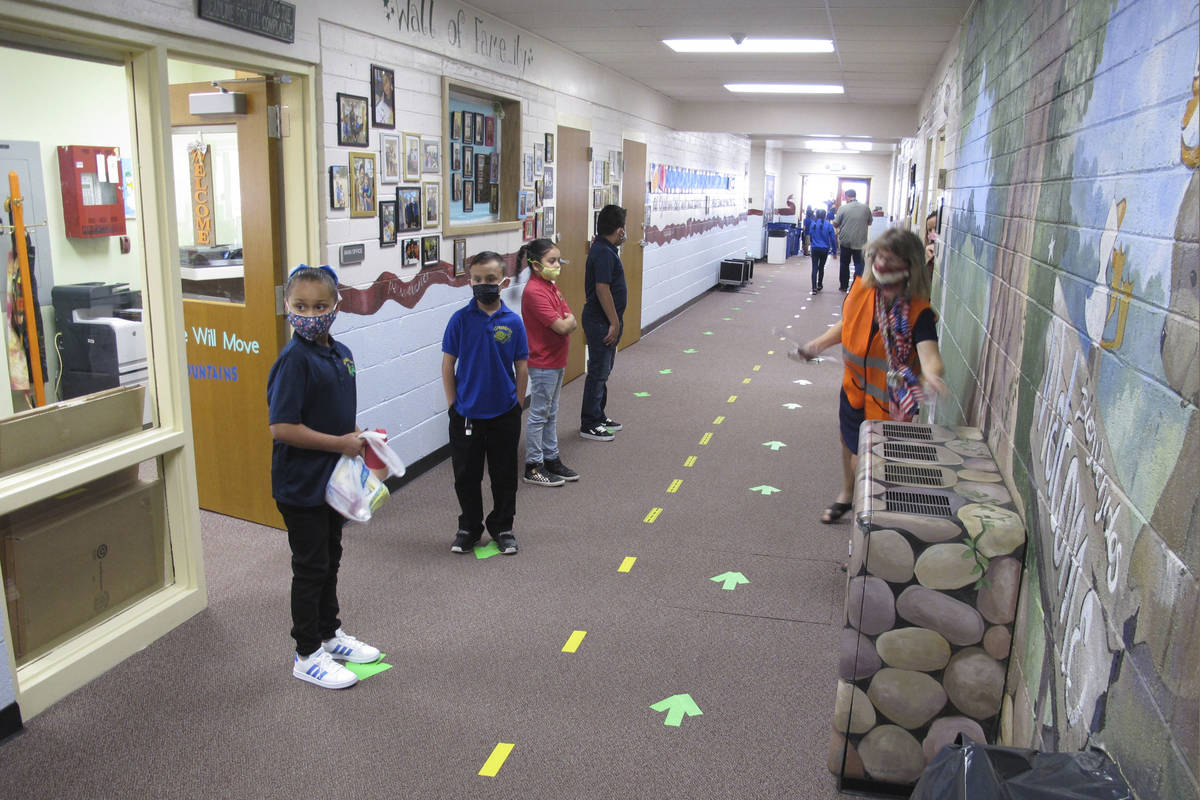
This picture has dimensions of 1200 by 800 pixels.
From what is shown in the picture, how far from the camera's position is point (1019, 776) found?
59.8 inches

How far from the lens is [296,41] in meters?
4.10

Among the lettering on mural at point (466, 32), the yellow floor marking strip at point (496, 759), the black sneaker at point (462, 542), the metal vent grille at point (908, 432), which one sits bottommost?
the yellow floor marking strip at point (496, 759)

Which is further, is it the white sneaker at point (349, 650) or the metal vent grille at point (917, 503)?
the white sneaker at point (349, 650)

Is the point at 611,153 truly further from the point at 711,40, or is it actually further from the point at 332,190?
the point at 332,190

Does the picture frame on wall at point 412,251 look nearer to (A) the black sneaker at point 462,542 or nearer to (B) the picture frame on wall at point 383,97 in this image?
(B) the picture frame on wall at point 383,97

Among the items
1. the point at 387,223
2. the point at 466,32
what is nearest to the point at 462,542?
the point at 387,223

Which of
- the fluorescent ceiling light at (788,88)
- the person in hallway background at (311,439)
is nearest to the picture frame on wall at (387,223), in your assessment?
the person in hallway background at (311,439)

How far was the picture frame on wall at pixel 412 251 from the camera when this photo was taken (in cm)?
515

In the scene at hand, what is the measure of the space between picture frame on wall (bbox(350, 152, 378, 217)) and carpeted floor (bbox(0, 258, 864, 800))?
165cm

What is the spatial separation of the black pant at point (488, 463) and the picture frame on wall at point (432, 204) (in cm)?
167

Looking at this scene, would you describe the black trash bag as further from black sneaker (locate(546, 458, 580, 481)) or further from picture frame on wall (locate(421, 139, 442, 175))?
picture frame on wall (locate(421, 139, 442, 175))

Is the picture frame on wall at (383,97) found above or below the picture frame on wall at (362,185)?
above

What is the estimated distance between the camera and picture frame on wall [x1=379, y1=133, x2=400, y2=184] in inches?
190

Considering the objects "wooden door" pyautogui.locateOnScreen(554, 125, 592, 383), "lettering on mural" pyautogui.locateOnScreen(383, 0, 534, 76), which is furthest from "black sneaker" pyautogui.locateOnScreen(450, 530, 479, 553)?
"wooden door" pyautogui.locateOnScreen(554, 125, 592, 383)
